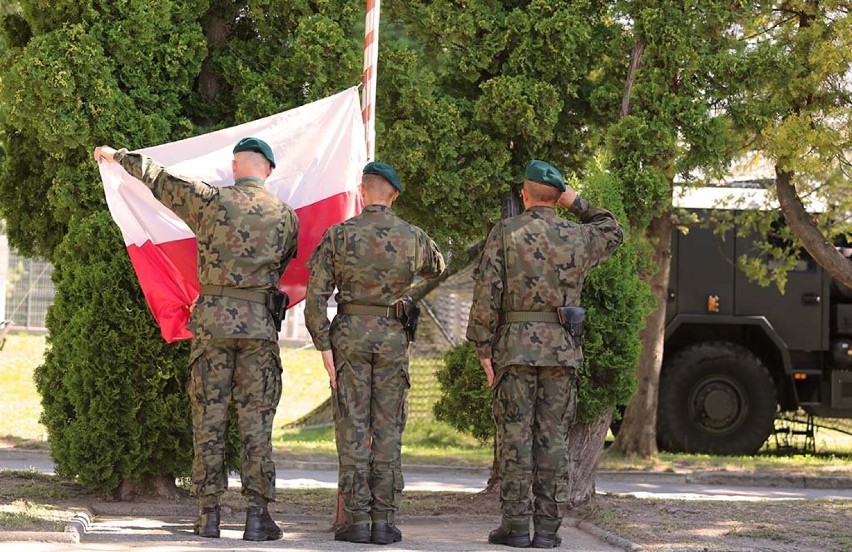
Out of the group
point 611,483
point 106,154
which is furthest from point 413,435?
point 106,154

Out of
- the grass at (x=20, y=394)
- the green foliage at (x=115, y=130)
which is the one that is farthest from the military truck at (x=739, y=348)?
the green foliage at (x=115, y=130)

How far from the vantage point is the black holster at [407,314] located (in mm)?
7402

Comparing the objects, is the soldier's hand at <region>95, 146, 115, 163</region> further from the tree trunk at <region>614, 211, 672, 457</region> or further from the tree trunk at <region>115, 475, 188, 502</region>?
the tree trunk at <region>614, 211, 672, 457</region>

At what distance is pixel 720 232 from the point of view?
49.8 feet

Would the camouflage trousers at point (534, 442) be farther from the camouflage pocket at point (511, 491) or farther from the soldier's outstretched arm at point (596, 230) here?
the soldier's outstretched arm at point (596, 230)

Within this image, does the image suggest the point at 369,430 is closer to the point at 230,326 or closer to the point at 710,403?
the point at 230,326

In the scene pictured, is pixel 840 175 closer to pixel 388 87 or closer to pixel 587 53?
pixel 587 53

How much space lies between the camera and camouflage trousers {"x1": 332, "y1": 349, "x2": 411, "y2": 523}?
723cm

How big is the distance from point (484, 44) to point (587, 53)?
0.75 m

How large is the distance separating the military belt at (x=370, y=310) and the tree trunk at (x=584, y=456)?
Result: 7.69 feet

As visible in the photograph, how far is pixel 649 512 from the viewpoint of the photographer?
29.5 ft

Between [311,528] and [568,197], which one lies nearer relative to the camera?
[568,197]

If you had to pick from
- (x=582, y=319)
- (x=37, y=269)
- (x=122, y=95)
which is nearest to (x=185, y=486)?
(x=122, y=95)

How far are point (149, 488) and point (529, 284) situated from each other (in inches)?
127
